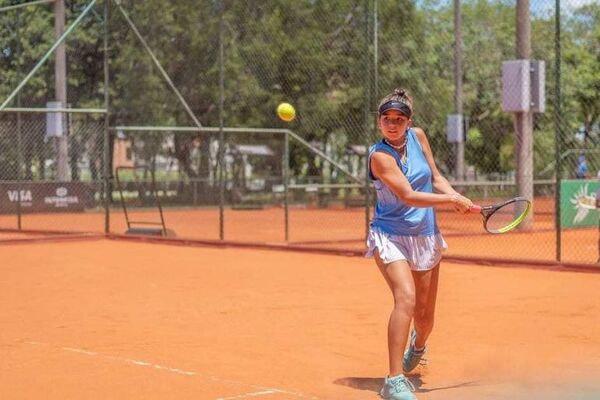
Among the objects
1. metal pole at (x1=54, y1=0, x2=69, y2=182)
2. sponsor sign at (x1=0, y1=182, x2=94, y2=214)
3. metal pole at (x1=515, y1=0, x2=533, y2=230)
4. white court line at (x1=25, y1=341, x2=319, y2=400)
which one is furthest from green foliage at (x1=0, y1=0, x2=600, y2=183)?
white court line at (x1=25, y1=341, x2=319, y2=400)

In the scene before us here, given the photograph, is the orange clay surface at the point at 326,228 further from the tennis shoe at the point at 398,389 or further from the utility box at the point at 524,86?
the tennis shoe at the point at 398,389

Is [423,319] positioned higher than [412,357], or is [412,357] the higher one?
[423,319]

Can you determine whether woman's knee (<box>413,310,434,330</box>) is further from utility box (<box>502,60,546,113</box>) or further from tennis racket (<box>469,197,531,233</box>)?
utility box (<box>502,60,546,113</box>)

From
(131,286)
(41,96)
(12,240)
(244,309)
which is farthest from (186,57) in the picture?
(244,309)

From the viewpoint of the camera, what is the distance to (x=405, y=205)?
6.25 metres

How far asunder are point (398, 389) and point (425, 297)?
805 millimetres

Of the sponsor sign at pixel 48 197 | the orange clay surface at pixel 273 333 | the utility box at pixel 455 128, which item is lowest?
the orange clay surface at pixel 273 333

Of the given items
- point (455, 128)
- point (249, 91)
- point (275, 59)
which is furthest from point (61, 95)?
point (455, 128)

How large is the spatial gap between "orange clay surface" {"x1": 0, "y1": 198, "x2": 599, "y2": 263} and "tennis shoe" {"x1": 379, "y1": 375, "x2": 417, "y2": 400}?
8651mm

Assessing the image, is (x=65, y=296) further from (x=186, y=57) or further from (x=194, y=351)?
(x=186, y=57)

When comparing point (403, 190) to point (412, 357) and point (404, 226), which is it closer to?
point (404, 226)

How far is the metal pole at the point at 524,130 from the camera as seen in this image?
61.8ft

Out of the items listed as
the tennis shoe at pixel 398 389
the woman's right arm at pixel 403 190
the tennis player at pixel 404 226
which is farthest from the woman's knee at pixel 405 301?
the woman's right arm at pixel 403 190

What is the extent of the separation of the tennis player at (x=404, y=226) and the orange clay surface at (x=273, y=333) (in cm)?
37
